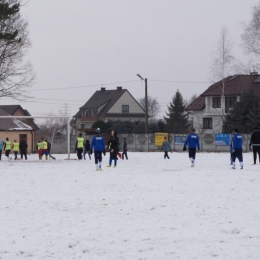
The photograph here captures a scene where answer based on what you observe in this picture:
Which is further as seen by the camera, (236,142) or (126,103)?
(126,103)

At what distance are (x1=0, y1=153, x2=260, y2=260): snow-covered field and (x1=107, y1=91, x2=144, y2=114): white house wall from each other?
283 feet

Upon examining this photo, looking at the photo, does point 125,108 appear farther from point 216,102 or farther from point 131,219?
point 131,219

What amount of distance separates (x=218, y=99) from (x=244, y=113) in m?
13.0

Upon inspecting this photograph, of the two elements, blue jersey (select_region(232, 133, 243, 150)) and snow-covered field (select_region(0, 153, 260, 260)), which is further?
blue jersey (select_region(232, 133, 243, 150))

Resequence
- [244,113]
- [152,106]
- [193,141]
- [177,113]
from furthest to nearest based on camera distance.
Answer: [152,106]
[177,113]
[244,113]
[193,141]

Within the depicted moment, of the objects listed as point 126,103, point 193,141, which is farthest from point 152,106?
point 193,141

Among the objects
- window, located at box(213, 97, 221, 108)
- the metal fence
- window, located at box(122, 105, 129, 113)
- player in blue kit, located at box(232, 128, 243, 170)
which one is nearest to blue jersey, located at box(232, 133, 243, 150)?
player in blue kit, located at box(232, 128, 243, 170)

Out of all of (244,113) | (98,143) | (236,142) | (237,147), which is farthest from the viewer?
(244,113)

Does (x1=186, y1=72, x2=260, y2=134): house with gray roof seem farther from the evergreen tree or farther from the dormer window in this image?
the evergreen tree

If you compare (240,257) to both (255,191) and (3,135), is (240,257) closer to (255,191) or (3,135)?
(255,191)

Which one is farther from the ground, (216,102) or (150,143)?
(216,102)

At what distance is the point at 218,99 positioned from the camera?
81375mm

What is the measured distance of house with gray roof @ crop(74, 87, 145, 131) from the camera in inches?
4264

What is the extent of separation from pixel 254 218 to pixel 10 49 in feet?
123
